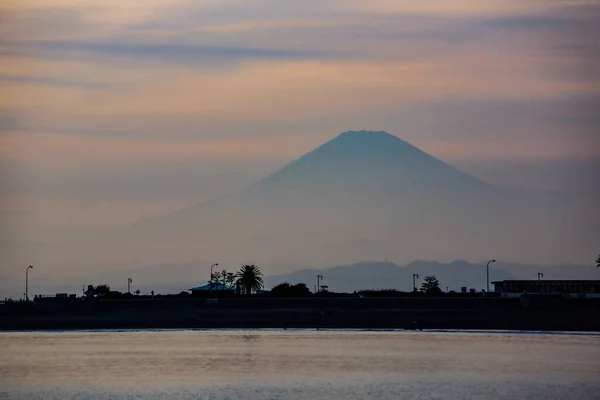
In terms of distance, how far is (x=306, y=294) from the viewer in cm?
18725

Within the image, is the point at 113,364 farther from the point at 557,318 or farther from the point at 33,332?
the point at 557,318

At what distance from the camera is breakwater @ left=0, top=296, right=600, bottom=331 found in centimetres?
13975

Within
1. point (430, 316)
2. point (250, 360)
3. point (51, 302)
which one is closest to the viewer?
point (250, 360)

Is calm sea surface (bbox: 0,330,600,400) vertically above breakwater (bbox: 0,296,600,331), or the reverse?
breakwater (bbox: 0,296,600,331)

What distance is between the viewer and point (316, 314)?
149 meters

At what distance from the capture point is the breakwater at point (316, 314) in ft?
458

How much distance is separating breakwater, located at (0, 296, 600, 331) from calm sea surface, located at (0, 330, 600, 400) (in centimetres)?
903

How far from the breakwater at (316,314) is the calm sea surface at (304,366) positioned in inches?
355

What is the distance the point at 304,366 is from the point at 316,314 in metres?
53.1

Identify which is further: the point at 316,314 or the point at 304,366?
the point at 316,314

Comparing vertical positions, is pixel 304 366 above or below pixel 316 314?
below

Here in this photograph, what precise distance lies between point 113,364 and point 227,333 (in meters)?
40.0

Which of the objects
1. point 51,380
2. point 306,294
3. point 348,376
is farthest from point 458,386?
point 306,294

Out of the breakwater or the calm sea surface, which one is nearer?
the calm sea surface
